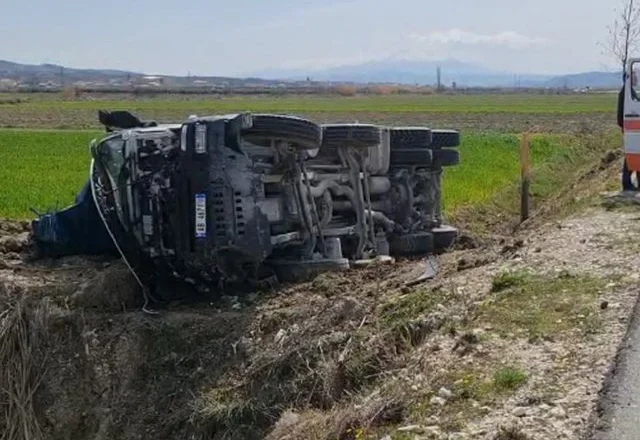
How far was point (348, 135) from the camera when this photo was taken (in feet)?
31.7

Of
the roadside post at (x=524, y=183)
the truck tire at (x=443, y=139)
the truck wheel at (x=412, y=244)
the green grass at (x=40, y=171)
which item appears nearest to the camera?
the truck wheel at (x=412, y=244)

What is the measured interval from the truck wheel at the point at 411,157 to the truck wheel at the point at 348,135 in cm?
79

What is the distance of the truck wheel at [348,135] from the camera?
9.59 metres

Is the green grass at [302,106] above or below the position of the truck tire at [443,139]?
below

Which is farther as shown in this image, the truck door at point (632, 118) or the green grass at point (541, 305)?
the truck door at point (632, 118)

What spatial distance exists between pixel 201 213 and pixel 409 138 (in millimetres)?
3460

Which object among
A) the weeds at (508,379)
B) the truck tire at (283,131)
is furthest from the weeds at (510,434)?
the truck tire at (283,131)

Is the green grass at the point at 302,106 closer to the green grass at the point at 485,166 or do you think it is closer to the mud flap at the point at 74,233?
the green grass at the point at 485,166

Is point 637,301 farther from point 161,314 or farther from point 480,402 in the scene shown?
point 161,314

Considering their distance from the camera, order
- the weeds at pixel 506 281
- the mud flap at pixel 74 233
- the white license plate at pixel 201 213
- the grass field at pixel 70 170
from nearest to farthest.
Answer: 1. the weeds at pixel 506 281
2. the white license plate at pixel 201 213
3. the mud flap at pixel 74 233
4. the grass field at pixel 70 170

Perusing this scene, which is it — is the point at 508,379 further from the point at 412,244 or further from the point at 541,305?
the point at 412,244

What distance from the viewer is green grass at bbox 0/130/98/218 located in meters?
15.2

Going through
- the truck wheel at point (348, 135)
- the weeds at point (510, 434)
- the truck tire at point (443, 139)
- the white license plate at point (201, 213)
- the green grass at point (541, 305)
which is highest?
the truck wheel at point (348, 135)

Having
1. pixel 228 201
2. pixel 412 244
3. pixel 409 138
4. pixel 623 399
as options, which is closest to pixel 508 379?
pixel 623 399
